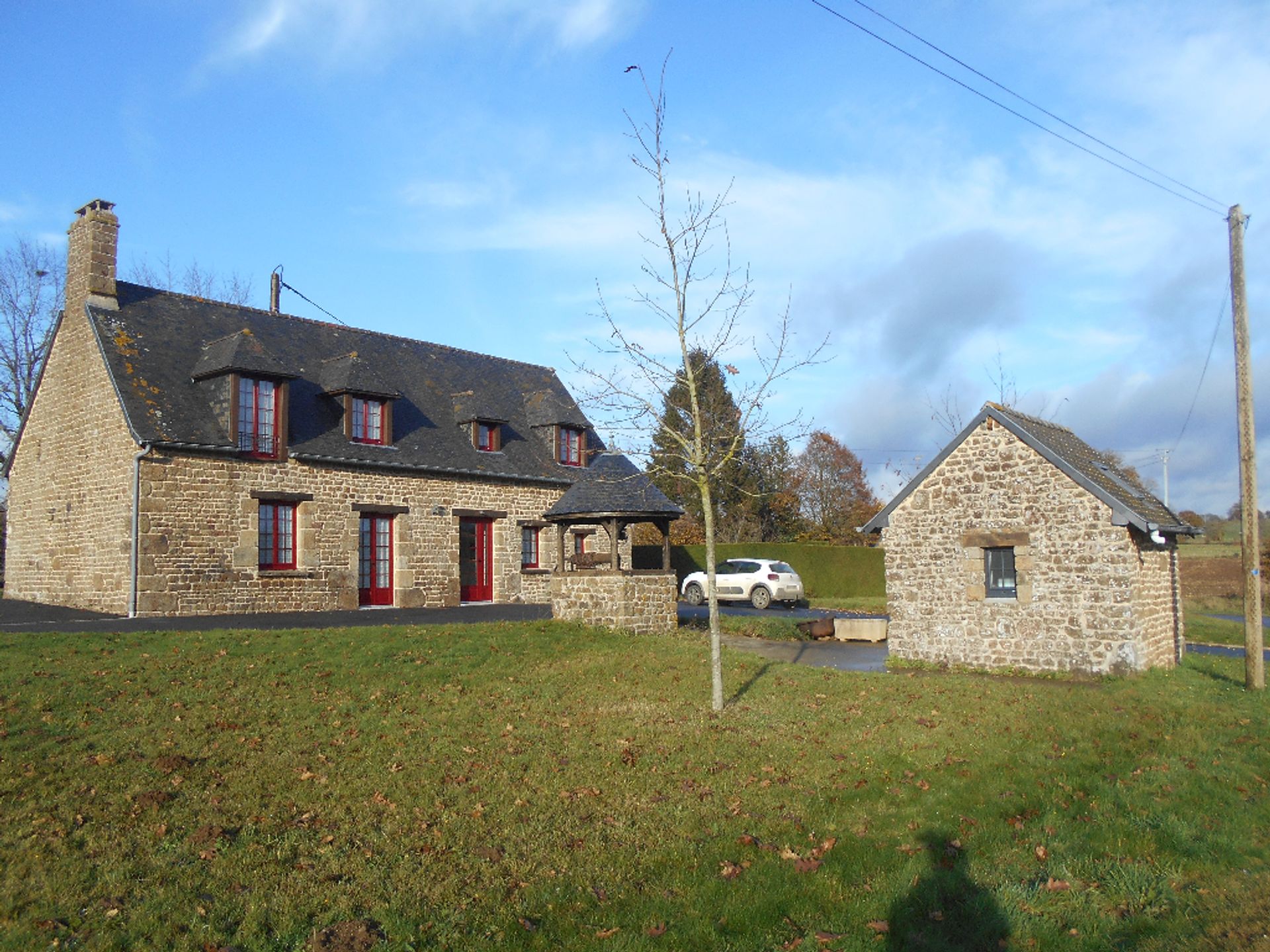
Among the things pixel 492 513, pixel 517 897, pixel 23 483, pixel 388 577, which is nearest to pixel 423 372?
pixel 492 513

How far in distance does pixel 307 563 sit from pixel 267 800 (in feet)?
50.8

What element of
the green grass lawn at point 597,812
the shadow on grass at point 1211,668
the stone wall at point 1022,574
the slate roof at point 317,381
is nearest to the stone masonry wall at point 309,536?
the slate roof at point 317,381

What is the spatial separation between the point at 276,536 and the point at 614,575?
8.34 meters

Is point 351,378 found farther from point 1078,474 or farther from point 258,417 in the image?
point 1078,474

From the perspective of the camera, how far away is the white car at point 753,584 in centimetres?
3031

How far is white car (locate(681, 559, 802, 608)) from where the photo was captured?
30312 mm

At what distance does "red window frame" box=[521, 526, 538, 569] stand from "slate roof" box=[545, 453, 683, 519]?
6.95 meters

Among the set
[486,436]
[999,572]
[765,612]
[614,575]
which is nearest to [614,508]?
[614,575]

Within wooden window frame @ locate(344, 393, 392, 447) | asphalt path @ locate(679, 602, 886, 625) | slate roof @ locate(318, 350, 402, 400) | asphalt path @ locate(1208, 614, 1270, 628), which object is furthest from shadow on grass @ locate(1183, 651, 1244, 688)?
slate roof @ locate(318, 350, 402, 400)

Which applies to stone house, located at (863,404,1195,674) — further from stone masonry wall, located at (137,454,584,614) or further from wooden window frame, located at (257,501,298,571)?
wooden window frame, located at (257,501,298,571)

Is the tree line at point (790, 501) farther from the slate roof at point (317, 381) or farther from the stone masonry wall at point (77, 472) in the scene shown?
the stone masonry wall at point (77, 472)

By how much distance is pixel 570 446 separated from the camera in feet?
95.7

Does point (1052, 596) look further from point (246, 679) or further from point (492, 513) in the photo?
point (492, 513)

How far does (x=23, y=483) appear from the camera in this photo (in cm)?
2389
